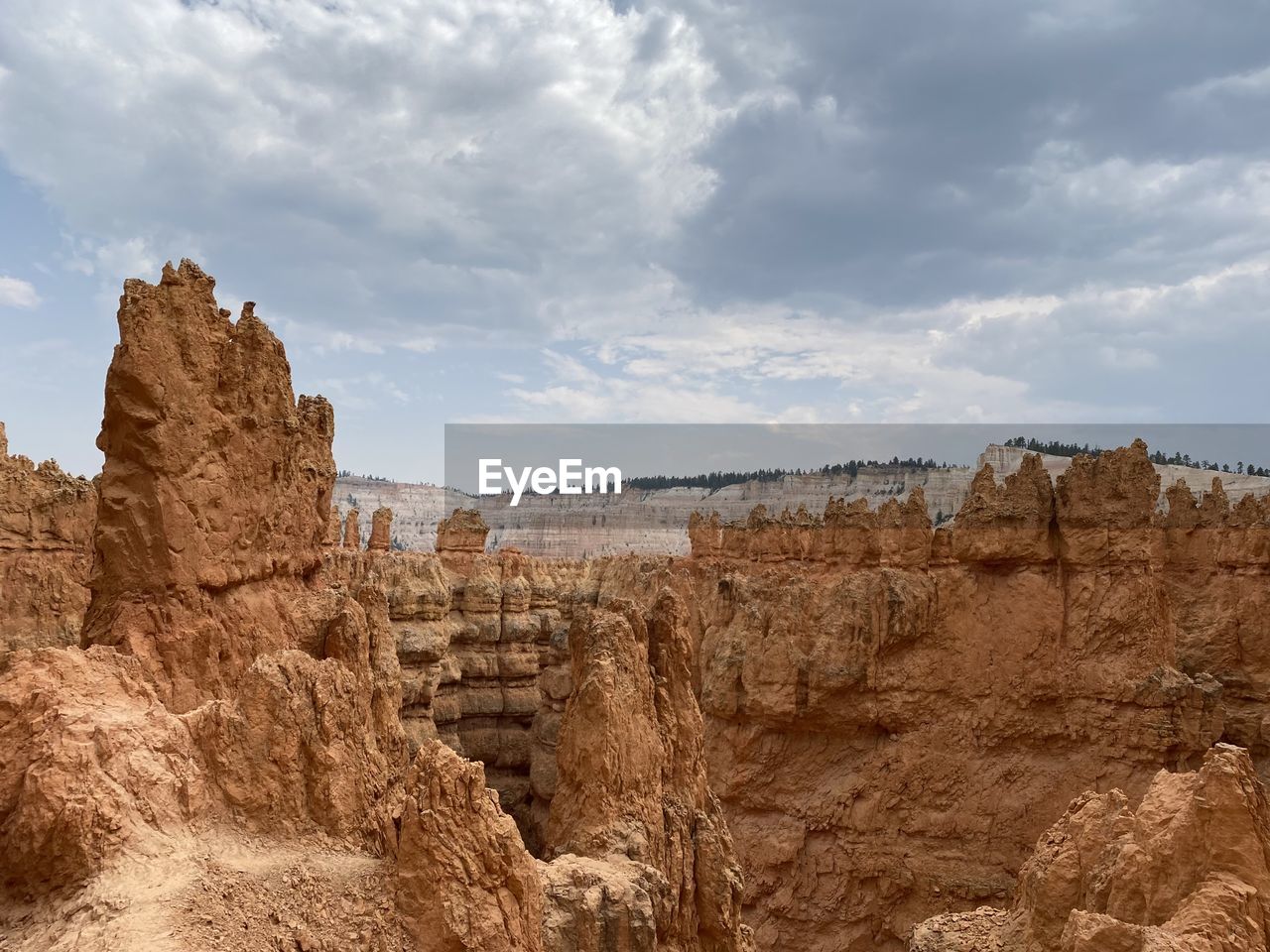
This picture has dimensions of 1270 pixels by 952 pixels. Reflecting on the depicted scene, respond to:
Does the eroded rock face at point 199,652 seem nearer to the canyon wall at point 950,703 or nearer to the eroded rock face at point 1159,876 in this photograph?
the eroded rock face at point 1159,876

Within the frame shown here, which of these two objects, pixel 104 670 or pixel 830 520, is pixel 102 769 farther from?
pixel 830 520

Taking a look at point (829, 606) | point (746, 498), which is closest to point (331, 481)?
point (829, 606)

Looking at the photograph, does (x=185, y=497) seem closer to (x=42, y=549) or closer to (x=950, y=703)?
(x=42, y=549)

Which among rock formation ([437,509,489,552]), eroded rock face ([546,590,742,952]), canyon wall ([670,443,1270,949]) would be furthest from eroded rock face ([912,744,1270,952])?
rock formation ([437,509,489,552])

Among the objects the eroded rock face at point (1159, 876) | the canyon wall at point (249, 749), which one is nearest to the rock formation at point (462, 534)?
the canyon wall at point (249, 749)

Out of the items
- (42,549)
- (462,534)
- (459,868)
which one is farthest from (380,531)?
(459,868)

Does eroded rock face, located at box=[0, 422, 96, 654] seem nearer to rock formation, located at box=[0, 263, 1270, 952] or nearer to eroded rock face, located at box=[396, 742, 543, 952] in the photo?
rock formation, located at box=[0, 263, 1270, 952]

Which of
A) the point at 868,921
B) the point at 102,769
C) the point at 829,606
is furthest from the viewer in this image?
the point at 829,606
